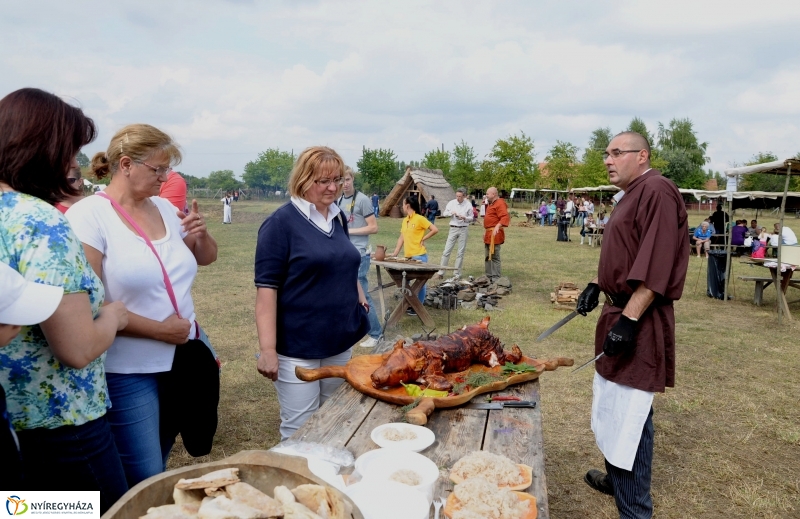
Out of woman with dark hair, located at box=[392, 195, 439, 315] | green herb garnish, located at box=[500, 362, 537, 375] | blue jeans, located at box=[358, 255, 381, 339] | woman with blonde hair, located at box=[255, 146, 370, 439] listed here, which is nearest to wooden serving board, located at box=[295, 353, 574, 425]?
green herb garnish, located at box=[500, 362, 537, 375]

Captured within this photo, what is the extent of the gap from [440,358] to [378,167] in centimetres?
4597

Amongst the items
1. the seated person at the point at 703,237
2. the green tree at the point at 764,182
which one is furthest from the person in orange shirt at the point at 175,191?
the green tree at the point at 764,182

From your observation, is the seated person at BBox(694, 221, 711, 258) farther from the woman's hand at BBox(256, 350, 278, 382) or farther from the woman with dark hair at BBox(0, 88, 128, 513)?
the woman with dark hair at BBox(0, 88, 128, 513)

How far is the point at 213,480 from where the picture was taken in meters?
1.25

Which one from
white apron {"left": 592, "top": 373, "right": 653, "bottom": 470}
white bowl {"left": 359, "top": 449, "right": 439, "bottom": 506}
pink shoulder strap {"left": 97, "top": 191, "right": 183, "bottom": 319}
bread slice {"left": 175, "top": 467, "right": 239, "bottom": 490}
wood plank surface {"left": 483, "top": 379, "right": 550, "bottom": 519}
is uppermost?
pink shoulder strap {"left": 97, "top": 191, "right": 183, "bottom": 319}

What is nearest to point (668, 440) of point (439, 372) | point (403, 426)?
point (439, 372)

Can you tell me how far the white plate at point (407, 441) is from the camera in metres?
2.10

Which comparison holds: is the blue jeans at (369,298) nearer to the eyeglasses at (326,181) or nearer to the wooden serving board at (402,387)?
the wooden serving board at (402,387)

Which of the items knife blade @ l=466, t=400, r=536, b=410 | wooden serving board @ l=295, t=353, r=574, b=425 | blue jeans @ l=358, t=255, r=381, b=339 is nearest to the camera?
wooden serving board @ l=295, t=353, r=574, b=425

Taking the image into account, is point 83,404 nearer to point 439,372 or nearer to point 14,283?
point 14,283

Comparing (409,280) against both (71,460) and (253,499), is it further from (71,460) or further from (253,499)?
(253,499)

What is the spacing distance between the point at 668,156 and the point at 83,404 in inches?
2664

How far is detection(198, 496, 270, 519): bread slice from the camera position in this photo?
110cm

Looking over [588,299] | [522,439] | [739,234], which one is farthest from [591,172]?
[522,439]
